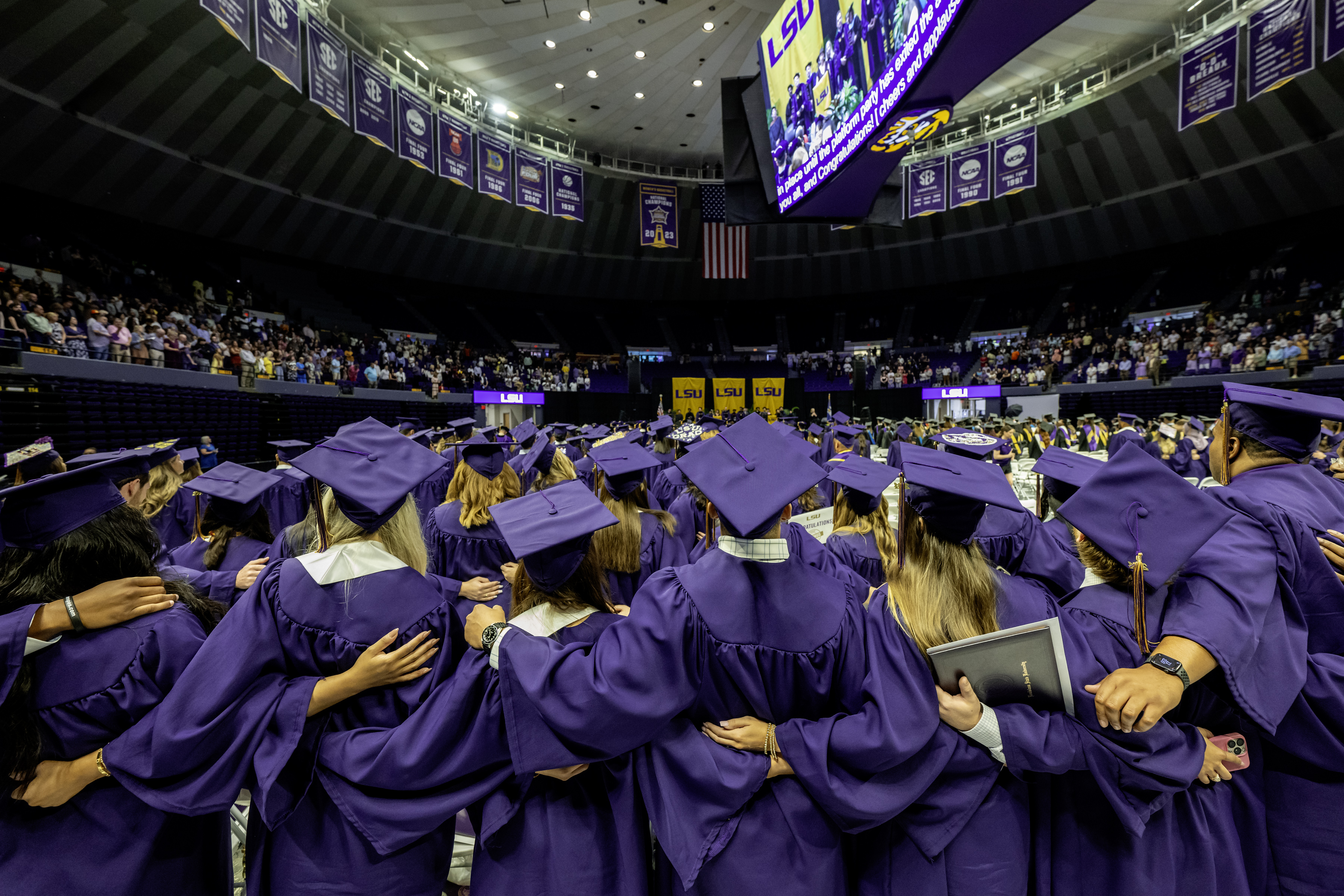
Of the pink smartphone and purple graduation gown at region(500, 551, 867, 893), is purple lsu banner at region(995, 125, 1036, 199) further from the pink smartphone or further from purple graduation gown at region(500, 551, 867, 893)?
purple graduation gown at region(500, 551, 867, 893)

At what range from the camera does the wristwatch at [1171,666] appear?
134cm

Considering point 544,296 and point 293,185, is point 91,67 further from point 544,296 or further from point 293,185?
point 544,296

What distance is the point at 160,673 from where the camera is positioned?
5.06 feet

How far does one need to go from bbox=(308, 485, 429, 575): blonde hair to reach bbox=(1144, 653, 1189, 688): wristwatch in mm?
2000

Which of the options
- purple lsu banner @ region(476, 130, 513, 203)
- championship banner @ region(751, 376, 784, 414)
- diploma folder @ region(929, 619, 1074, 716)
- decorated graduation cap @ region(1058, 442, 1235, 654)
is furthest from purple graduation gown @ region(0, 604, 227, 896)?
championship banner @ region(751, 376, 784, 414)

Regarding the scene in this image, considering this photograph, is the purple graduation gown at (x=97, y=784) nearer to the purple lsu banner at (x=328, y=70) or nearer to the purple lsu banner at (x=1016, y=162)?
the purple lsu banner at (x=328, y=70)

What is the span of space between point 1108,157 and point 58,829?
2846 centimetres

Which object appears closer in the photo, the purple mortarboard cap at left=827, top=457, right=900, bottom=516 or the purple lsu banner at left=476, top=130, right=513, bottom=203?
the purple mortarboard cap at left=827, top=457, right=900, bottom=516

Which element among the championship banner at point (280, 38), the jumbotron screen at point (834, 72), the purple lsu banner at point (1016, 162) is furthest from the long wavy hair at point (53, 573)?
the purple lsu banner at point (1016, 162)

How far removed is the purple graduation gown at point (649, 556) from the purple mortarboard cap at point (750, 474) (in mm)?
1640

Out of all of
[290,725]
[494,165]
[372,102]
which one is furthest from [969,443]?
[494,165]

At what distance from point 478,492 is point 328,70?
44.3 feet

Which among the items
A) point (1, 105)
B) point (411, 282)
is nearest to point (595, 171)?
point (411, 282)

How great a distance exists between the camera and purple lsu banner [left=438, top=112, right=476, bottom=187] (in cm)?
1574
